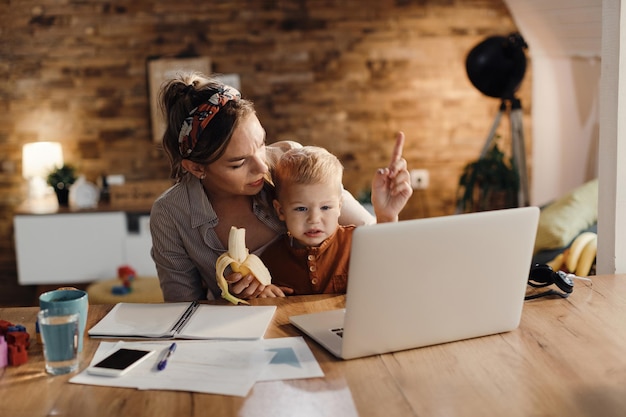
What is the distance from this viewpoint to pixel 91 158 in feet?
15.3

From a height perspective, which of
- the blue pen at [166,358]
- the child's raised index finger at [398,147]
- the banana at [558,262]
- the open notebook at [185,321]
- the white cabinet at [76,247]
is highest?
the child's raised index finger at [398,147]

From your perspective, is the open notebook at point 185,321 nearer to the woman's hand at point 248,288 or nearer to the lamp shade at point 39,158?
the woman's hand at point 248,288

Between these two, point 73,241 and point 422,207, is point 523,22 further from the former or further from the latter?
point 73,241

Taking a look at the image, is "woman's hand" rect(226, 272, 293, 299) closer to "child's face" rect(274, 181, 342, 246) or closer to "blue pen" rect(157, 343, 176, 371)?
"child's face" rect(274, 181, 342, 246)

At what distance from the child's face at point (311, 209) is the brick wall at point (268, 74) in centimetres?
290

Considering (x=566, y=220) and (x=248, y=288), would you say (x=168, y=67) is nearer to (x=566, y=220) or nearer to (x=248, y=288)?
(x=566, y=220)

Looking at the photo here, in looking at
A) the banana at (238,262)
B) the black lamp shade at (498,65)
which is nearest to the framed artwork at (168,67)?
the black lamp shade at (498,65)

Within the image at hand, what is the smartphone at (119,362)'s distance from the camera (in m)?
1.24

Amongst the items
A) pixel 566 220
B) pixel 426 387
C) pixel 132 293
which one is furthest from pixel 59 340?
pixel 132 293

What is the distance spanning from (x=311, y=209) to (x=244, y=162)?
0.21m

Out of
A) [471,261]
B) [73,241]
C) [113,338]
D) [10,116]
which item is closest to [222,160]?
[113,338]

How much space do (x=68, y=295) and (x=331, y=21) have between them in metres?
3.53

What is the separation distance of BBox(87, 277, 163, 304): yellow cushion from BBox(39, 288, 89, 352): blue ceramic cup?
2.37 m

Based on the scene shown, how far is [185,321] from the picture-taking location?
4.83ft
